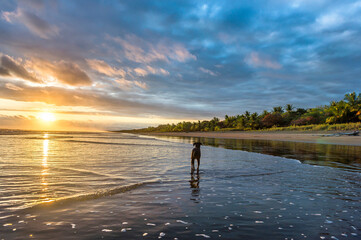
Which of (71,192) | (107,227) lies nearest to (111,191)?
(71,192)

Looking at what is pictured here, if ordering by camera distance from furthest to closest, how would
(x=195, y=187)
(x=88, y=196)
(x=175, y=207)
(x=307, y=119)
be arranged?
(x=307, y=119) → (x=195, y=187) → (x=88, y=196) → (x=175, y=207)

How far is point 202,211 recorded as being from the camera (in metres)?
6.43

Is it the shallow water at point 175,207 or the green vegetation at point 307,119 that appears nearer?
the shallow water at point 175,207

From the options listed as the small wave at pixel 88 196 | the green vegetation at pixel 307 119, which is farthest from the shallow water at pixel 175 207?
the green vegetation at pixel 307 119

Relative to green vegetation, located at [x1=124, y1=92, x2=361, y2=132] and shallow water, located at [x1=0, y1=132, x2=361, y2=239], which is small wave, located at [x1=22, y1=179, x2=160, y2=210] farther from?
green vegetation, located at [x1=124, y1=92, x2=361, y2=132]

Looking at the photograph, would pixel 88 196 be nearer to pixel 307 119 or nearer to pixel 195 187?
pixel 195 187

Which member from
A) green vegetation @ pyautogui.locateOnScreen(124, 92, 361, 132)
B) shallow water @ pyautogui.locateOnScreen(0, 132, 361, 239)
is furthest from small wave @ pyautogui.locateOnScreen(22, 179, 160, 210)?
green vegetation @ pyautogui.locateOnScreen(124, 92, 361, 132)

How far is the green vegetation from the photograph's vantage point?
244 ft

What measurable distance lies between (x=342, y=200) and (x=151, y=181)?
7418mm

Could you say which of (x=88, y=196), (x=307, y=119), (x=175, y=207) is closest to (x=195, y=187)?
(x=175, y=207)

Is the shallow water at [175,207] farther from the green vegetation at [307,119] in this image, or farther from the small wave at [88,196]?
the green vegetation at [307,119]

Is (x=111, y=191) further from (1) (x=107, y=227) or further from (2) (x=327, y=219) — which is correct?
(2) (x=327, y=219)

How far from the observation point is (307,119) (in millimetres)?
93000

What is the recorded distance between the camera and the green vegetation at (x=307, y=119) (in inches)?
2932
